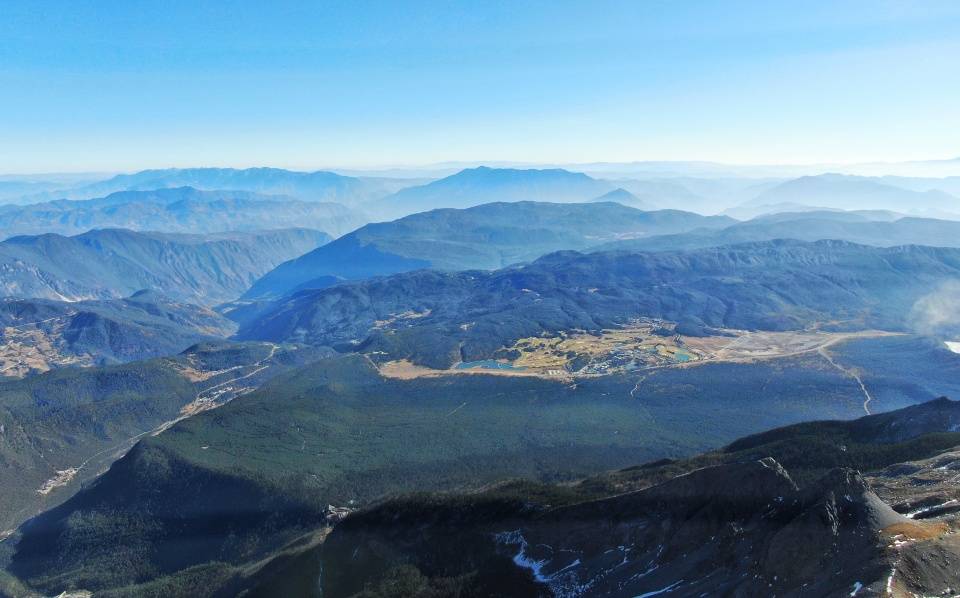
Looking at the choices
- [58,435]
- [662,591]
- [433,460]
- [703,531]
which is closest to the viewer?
[662,591]

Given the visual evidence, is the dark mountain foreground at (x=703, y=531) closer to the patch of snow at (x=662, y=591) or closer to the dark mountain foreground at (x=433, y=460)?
the patch of snow at (x=662, y=591)

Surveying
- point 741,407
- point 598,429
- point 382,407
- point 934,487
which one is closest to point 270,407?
point 382,407

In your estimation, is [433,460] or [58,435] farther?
[58,435]

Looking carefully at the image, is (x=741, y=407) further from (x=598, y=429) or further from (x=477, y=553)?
(x=477, y=553)

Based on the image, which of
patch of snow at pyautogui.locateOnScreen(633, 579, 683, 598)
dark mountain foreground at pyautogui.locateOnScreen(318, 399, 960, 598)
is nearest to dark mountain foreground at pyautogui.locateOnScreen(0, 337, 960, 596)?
dark mountain foreground at pyautogui.locateOnScreen(318, 399, 960, 598)

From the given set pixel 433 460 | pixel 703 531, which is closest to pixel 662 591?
pixel 703 531

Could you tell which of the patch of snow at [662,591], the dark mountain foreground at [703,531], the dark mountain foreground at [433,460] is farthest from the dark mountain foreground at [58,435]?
the patch of snow at [662,591]

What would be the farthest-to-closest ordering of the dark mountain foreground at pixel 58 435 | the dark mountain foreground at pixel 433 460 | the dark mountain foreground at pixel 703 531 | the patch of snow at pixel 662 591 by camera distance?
the dark mountain foreground at pixel 58 435, the dark mountain foreground at pixel 433 460, the patch of snow at pixel 662 591, the dark mountain foreground at pixel 703 531

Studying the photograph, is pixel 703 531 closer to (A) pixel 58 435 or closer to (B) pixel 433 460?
(B) pixel 433 460

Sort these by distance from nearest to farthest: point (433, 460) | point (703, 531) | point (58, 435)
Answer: point (703, 531), point (433, 460), point (58, 435)

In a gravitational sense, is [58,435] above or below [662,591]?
below

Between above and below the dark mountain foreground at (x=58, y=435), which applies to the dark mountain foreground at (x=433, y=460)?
above
